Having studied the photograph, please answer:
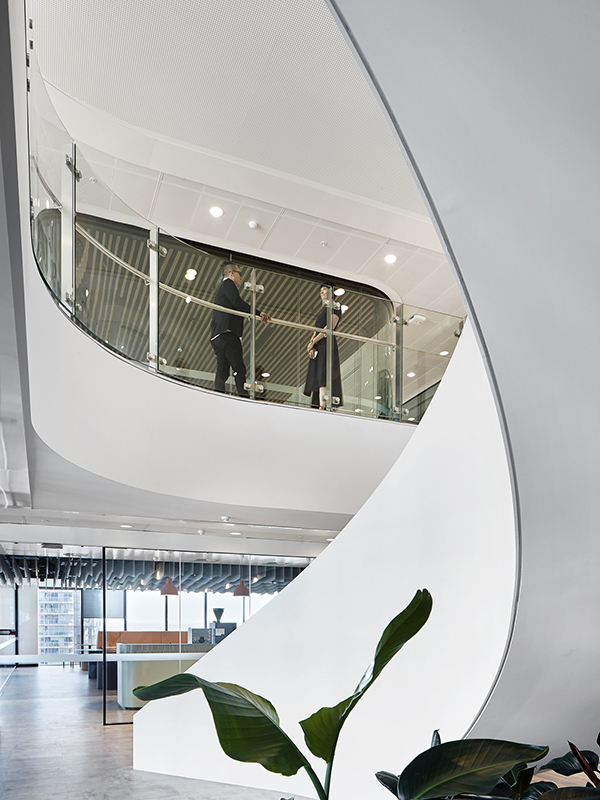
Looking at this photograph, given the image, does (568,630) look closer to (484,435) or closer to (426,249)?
(484,435)

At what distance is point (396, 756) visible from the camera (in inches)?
126

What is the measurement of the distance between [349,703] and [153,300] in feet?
17.9

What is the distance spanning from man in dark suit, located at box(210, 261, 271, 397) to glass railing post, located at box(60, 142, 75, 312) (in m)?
2.06

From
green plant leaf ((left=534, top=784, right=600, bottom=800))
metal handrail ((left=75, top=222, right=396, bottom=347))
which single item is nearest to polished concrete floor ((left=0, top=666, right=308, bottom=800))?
green plant leaf ((left=534, top=784, right=600, bottom=800))

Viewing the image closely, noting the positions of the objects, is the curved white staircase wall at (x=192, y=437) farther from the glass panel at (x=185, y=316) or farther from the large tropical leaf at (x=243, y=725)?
the large tropical leaf at (x=243, y=725)

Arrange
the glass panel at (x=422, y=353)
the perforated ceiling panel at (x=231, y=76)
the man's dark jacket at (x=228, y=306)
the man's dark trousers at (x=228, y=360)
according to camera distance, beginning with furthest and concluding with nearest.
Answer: the glass panel at (x=422, y=353), the man's dark jacket at (x=228, y=306), the man's dark trousers at (x=228, y=360), the perforated ceiling panel at (x=231, y=76)

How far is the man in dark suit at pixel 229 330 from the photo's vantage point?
6.54 metres

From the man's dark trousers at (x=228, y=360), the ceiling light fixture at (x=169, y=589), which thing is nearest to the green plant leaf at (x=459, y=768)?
the man's dark trousers at (x=228, y=360)

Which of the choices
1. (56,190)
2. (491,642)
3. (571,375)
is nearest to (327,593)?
(491,642)

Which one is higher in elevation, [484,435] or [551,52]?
[551,52]

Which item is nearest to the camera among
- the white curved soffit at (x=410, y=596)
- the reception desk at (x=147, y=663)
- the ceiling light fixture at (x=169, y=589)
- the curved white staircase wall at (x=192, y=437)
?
the white curved soffit at (x=410, y=596)

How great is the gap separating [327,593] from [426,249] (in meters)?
6.15

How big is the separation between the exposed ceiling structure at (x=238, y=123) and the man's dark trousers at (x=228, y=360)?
2060 mm

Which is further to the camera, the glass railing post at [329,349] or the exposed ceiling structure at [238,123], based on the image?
the glass railing post at [329,349]
